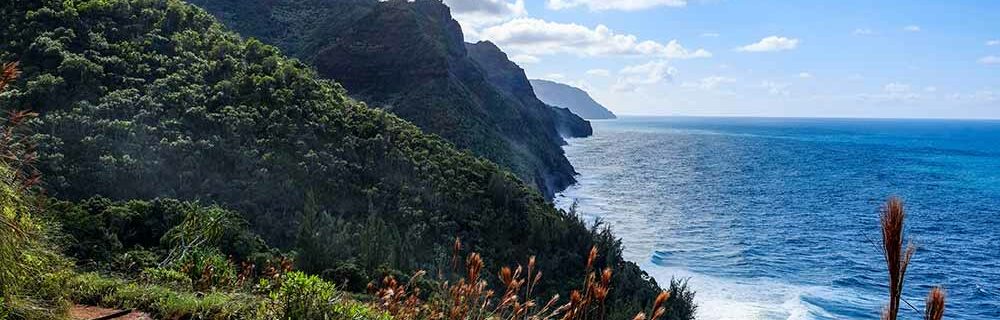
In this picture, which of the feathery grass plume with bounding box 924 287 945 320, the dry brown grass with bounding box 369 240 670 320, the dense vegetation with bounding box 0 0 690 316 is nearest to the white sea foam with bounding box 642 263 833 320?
the dense vegetation with bounding box 0 0 690 316

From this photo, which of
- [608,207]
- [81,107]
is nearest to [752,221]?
[608,207]

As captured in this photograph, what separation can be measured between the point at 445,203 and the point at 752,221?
34.6 metres

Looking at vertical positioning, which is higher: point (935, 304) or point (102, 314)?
point (935, 304)

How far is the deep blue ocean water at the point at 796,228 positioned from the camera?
1257 inches

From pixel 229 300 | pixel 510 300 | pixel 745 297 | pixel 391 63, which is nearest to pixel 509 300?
pixel 510 300

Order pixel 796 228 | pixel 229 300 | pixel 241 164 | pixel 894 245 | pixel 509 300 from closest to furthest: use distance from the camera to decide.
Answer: pixel 894 245, pixel 509 300, pixel 229 300, pixel 241 164, pixel 796 228

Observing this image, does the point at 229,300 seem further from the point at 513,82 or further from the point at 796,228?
the point at 513,82

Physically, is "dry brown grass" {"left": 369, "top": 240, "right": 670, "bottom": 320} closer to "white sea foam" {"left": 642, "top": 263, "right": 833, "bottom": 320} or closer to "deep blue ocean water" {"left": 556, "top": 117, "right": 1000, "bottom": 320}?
"deep blue ocean water" {"left": 556, "top": 117, "right": 1000, "bottom": 320}

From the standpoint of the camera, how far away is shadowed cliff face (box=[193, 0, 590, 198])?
185ft

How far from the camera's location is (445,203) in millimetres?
26141

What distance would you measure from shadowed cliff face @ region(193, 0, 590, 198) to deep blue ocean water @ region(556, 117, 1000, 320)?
871 centimetres

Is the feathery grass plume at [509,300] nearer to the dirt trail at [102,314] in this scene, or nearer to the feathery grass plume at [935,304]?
the feathery grass plume at [935,304]

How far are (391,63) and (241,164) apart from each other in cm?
4155

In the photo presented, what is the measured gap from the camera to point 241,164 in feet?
73.2
